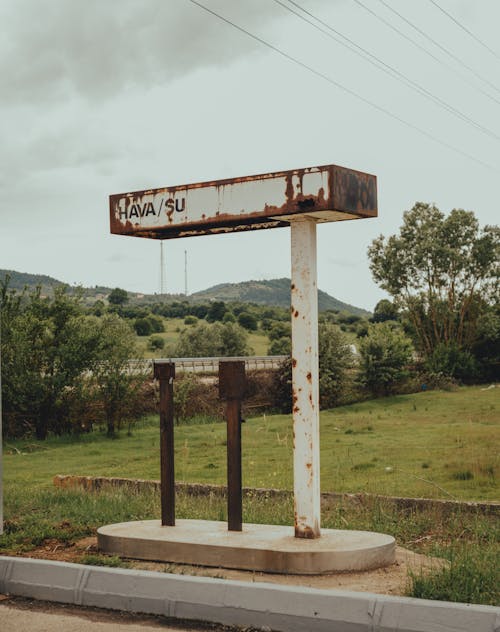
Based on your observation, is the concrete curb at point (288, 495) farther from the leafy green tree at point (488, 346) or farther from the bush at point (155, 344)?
the bush at point (155, 344)

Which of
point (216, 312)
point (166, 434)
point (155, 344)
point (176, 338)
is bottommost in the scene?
point (166, 434)

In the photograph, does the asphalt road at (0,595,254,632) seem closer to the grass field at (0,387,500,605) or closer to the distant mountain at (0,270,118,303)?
the grass field at (0,387,500,605)

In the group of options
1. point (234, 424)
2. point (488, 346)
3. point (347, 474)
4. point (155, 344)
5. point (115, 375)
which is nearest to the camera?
point (234, 424)

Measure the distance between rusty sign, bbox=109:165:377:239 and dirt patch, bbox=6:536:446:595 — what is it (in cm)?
315

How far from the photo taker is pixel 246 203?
8492 mm

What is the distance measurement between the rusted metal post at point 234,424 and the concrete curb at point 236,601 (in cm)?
146

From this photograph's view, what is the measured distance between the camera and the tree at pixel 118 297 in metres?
145

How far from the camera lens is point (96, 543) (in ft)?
29.9

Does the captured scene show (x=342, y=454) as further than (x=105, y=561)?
Yes

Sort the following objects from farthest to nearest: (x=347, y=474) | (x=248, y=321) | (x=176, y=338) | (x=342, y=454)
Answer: (x=248, y=321), (x=176, y=338), (x=342, y=454), (x=347, y=474)

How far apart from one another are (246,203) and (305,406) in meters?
1.99

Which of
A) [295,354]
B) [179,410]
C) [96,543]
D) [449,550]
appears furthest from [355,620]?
[179,410]

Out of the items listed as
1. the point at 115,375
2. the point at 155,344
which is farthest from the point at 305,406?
the point at 155,344

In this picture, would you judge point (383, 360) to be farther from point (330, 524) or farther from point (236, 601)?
Result: point (236, 601)
